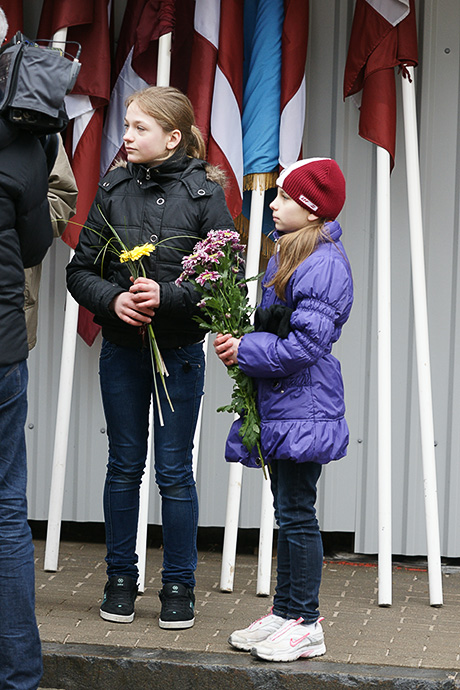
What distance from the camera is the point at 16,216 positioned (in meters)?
2.77

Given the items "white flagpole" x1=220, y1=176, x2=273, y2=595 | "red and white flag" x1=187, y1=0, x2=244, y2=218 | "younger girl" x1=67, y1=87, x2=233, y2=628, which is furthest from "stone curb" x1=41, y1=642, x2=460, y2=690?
"red and white flag" x1=187, y1=0, x2=244, y2=218

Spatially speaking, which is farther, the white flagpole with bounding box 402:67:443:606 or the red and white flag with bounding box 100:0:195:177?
the red and white flag with bounding box 100:0:195:177

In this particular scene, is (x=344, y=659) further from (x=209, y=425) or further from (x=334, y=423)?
(x=209, y=425)

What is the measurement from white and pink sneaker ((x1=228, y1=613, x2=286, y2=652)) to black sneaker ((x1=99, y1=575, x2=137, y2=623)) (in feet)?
1.44

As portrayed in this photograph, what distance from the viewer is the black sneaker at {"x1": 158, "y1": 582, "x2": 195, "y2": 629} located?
3508 mm

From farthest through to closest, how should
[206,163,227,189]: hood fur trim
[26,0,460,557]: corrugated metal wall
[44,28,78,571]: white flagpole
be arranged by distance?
[26,0,460,557]: corrugated metal wall < [44,28,78,571]: white flagpole < [206,163,227,189]: hood fur trim

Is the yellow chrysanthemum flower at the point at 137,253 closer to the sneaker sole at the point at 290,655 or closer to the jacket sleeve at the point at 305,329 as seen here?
the jacket sleeve at the point at 305,329

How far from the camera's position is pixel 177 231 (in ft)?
11.3

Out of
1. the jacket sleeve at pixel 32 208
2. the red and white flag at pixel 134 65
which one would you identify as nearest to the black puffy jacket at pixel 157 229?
the jacket sleeve at pixel 32 208

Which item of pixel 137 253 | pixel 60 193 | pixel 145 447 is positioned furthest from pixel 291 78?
pixel 145 447

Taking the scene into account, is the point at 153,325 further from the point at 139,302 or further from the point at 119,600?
the point at 119,600

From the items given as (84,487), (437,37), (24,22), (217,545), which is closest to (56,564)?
(84,487)

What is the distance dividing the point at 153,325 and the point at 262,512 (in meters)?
1.20

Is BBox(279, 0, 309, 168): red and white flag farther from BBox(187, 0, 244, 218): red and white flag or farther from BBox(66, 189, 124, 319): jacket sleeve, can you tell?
BBox(66, 189, 124, 319): jacket sleeve
